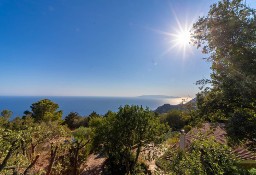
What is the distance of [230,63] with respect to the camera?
6.97 m

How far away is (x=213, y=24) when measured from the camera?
762 cm

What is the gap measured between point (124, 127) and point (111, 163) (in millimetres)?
3663

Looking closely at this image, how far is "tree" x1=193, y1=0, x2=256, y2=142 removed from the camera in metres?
6.14

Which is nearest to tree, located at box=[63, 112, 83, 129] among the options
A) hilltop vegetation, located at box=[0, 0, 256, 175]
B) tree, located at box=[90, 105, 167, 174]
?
tree, located at box=[90, 105, 167, 174]

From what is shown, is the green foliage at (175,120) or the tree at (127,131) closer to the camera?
the tree at (127,131)

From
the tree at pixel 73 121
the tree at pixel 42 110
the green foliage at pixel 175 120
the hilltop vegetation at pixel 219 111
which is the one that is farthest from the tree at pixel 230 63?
the tree at pixel 73 121

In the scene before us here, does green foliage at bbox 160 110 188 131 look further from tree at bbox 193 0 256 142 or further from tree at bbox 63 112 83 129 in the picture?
tree at bbox 193 0 256 142

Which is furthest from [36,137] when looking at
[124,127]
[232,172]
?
[232,172]

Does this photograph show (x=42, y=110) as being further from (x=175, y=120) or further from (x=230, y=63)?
(x=230, y=63)

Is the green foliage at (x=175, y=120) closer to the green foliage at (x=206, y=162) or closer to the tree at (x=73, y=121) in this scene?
the tree at (x=73, y=121)

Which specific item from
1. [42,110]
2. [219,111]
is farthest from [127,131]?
[42,110]

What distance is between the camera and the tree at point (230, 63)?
6.14 m

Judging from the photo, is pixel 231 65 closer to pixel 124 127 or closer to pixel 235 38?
pixel 235 38

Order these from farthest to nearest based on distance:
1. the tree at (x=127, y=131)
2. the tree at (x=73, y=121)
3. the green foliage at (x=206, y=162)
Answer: the tree at (x=73, y=121)
the tree at (x=127, y=131)
the green foliage at (x=206, y=162)
